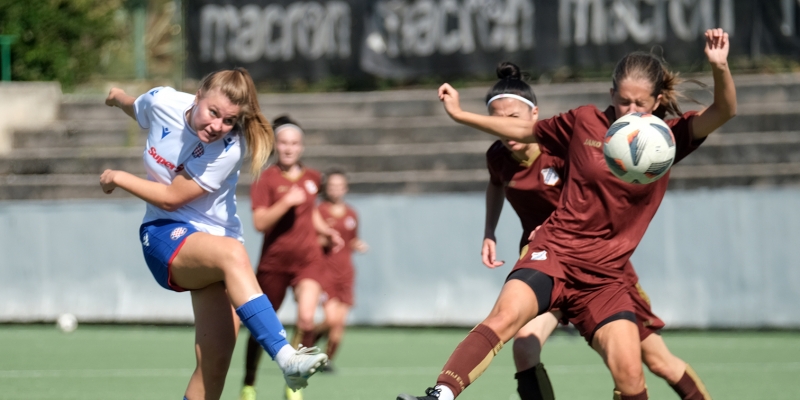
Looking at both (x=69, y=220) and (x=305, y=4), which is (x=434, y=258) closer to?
(x=69, y=220)

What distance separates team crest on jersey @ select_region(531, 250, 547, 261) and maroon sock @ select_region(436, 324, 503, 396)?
398 mm

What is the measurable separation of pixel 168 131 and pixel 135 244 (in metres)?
7.53

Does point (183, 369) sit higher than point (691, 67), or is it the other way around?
point (691, 67)

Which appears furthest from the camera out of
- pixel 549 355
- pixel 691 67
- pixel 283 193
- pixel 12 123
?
pixel 12 123

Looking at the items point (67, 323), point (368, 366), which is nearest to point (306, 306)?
point (368, 366)

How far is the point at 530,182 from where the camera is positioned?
5.29m

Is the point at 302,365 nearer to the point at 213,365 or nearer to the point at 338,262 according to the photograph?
the point at 213,365

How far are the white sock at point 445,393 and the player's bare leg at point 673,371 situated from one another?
47.9 inches

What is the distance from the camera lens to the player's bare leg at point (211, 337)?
4.80 meters

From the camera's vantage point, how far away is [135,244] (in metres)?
12.0

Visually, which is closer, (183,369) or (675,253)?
(183,369)

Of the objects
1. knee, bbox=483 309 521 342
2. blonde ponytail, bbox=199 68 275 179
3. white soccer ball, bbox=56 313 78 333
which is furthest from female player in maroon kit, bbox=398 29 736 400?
white soccer ball, bbox=56 313 78 333

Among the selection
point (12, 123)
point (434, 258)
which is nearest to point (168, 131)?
point (434, 258)

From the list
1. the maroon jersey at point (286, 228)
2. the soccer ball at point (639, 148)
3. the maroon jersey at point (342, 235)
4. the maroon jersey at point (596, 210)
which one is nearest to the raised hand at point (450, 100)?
the maroon jersey at point (596, 210)
